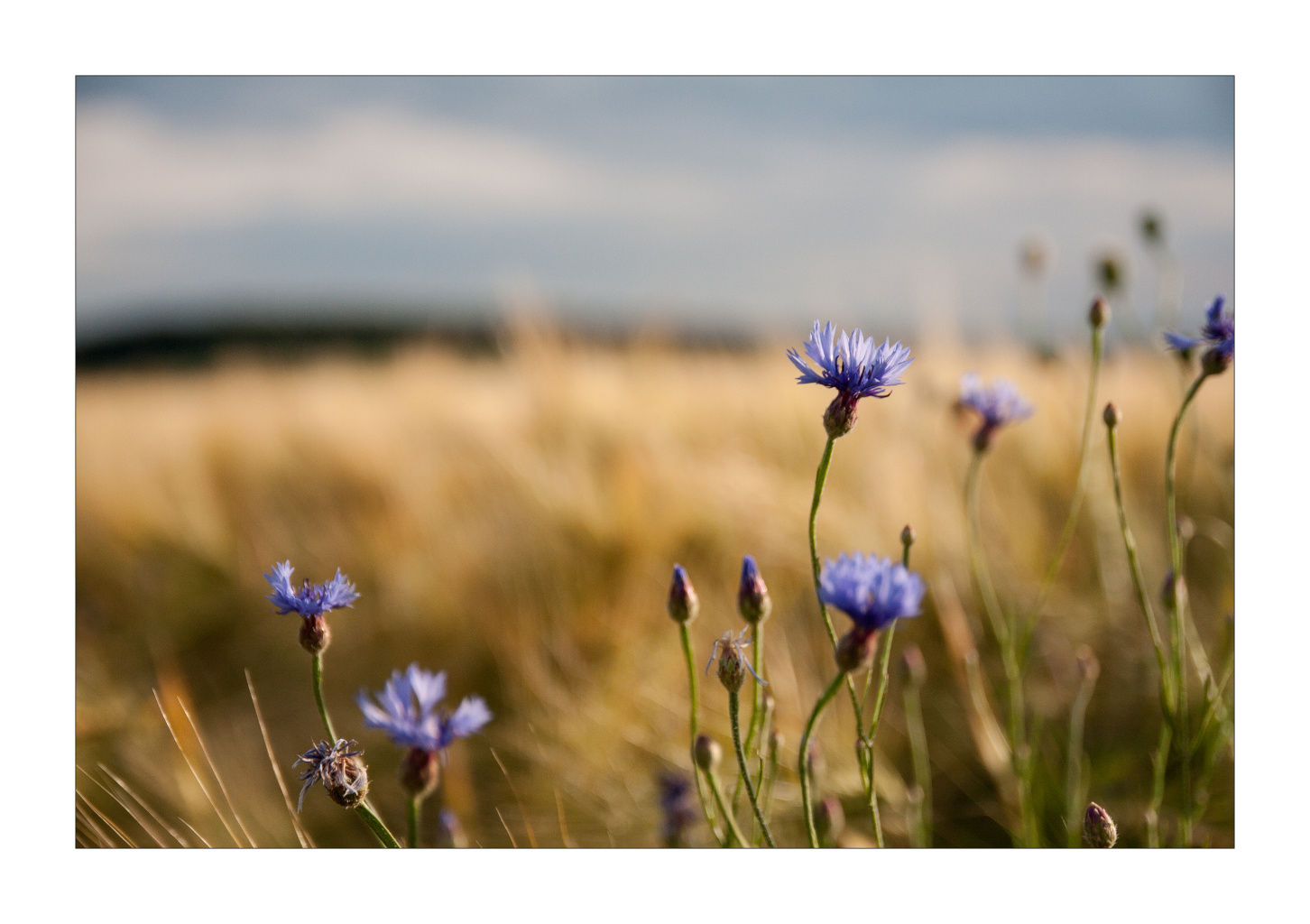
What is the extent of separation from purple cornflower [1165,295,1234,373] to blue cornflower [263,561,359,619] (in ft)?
2.84

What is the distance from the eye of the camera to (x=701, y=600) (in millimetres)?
1701

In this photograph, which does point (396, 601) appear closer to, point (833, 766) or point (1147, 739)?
point (833, 766)

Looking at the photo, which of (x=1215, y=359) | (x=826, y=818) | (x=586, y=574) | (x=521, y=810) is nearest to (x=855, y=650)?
(x=826, y=818)

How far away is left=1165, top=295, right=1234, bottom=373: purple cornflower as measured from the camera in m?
0.86

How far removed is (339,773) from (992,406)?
32.4 inches

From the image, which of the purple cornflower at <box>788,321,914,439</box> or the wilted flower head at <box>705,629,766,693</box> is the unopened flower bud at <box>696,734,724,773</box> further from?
the purple cornflower at <box>788,321,914,439</box>

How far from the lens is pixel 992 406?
1046mm

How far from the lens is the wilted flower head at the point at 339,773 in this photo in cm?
70

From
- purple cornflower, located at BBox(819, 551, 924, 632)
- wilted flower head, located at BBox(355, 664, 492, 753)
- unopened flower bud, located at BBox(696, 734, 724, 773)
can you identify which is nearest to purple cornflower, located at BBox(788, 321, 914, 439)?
purple cornflower, located at BBox(819, 551, 924, 632)

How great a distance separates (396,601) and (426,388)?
37.1 inches

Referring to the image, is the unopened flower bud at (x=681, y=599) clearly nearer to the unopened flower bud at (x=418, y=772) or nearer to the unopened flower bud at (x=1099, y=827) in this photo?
the unopened flower bud at (x=418, y=772)

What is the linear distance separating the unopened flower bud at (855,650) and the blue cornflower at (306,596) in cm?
42

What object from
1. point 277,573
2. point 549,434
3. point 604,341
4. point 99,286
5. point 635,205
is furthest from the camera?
point 604,341
